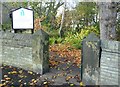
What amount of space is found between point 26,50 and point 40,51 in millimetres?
679

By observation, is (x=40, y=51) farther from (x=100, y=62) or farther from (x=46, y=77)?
(x=100, y=62)

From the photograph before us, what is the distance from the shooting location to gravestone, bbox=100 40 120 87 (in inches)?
215

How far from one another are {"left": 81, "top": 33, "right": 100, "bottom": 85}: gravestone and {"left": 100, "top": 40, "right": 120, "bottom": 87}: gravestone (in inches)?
5.4

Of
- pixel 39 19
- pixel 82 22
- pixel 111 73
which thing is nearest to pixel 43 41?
pixel 111 73

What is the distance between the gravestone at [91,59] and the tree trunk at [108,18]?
237 centimetres

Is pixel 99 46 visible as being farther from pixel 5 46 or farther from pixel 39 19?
pixel 39 19

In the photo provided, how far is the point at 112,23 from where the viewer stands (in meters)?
8.19

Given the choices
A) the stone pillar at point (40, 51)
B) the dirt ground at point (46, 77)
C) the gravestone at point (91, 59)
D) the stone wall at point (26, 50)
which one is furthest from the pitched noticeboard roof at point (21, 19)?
the gravestone at point (91, 59)

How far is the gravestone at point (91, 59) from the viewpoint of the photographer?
5906 millimetres

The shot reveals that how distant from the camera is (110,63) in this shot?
222 inches

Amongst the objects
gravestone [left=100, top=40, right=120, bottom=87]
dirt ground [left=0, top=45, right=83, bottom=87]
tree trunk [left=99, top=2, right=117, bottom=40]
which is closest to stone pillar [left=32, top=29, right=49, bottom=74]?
dirt ground [left=0, top=45, right=83, bottom=87]

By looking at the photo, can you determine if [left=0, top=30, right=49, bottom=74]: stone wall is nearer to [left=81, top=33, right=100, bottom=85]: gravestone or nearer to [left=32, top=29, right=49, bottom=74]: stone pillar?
[left=32, top=29, right=49, bottom=74]: stone pillar

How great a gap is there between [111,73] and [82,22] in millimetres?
12825

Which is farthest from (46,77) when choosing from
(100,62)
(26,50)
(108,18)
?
(108,18)
